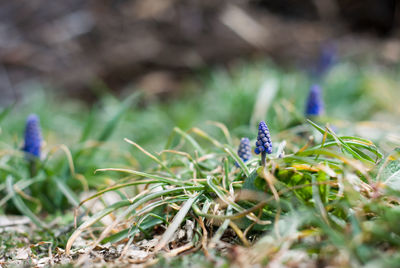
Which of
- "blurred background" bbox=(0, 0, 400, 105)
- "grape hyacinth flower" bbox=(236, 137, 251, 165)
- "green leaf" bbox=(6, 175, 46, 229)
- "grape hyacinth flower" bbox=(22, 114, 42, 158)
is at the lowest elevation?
"green leaf" bbox=(6, 175, 46, 229)

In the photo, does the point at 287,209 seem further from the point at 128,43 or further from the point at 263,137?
the point at 128,43

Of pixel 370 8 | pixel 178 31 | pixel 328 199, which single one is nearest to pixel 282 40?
pixel 178 31

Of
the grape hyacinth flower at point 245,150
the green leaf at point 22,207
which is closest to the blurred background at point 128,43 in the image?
the green leaf at point 22,207

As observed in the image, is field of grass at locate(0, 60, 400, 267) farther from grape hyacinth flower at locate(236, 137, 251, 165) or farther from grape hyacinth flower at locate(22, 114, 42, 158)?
grape hyacinth flower at locate(22, 114, 42, 158)

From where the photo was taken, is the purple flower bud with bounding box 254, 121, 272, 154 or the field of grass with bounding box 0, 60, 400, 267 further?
the purple flower bud with bounding box 254, 121, 272, 154

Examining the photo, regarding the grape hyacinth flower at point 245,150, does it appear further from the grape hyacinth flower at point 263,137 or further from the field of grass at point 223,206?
the grape hyacinth flower at point 263,137

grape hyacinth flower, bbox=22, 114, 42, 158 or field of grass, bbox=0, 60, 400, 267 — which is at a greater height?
grape hyacinth flower, bbox=22, 114, 42, 158

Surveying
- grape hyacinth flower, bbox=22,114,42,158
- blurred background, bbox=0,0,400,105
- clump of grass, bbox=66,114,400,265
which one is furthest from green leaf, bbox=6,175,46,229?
blurred background, bbox=0,0,400,105

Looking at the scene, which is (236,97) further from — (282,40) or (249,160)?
(282,40)
